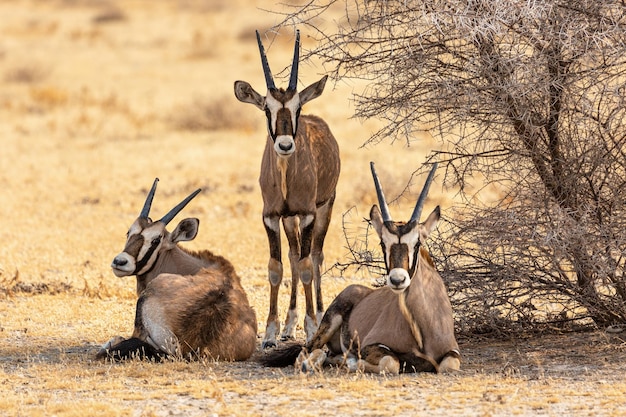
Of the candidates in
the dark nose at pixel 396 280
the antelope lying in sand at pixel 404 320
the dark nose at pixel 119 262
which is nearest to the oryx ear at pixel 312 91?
the antelope lying in sand at pixel 404 320

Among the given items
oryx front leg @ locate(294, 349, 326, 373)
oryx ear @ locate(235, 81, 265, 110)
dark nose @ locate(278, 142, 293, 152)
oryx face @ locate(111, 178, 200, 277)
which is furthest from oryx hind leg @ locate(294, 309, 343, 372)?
oryx ear @ locate(235, 81, 265, 110)

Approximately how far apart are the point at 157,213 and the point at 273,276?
6.57m

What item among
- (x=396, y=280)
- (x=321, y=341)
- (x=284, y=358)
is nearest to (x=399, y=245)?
(x=396, y=280)

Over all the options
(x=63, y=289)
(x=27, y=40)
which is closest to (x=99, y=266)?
(x=63, y=289)

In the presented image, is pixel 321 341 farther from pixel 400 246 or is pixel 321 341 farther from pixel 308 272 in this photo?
pixel 308 272

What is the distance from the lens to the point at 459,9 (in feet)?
30.7

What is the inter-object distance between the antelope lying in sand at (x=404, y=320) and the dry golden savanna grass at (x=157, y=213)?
0.20 meters

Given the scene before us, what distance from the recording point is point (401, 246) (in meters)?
8.30

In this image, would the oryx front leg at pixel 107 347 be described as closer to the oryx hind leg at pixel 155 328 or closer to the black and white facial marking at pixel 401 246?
the oryx hind leg at pixel 155 328

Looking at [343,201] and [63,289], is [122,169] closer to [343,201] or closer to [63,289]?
[343,201]

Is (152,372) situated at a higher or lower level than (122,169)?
lower

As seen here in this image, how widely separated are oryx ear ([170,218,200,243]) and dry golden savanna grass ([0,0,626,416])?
1.17 meters

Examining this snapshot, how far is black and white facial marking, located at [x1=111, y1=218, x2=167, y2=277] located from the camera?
9969 mm

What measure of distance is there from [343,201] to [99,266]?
4.55 m
